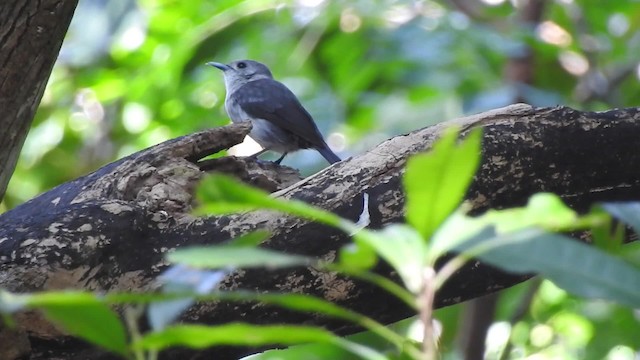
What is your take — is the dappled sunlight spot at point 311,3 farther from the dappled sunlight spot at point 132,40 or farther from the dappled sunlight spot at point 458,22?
the dappled sunlight spot at point 132,40

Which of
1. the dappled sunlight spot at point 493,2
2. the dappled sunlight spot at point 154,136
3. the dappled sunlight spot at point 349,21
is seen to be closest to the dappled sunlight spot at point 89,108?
the dappled sunlight spot at point 154,136

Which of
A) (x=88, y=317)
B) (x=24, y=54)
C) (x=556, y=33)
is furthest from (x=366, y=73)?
(x=88, y=317)

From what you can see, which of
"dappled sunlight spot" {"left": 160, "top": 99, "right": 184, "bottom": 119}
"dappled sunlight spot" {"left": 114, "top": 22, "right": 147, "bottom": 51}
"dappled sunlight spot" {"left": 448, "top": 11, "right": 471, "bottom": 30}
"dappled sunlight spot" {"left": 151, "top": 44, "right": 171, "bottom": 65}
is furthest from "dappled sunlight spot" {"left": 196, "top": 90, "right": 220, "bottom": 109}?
"dappled sunlight spot" {"left": 448, "top": 11, "right": 471, "bottom": 30}

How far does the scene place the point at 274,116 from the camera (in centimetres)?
461

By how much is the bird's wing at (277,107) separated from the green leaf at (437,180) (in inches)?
143

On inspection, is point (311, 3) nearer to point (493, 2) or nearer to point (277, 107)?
point (277, 107)

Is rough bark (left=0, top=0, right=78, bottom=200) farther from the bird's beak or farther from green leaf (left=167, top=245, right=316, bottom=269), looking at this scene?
the bird's beak

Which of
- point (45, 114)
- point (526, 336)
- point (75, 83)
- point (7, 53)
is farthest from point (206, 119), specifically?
point (7, 53)

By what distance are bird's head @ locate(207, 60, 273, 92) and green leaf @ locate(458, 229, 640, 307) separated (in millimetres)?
4301

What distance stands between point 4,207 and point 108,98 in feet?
2.80

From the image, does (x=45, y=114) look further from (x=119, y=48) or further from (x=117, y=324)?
(x=117, y=324)

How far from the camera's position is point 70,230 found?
2211 millimetres

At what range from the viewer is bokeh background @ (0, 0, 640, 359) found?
4191 millimetres

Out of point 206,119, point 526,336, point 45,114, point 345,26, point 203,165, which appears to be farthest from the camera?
point 45,114
